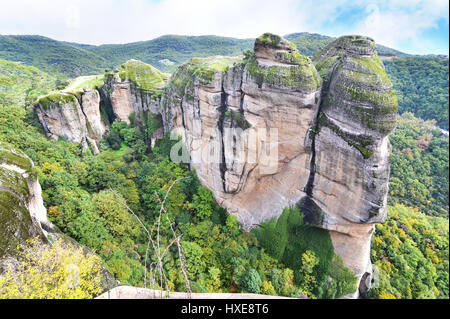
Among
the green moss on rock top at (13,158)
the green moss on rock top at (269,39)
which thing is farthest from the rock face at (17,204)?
the green moss on rock top at (269,39)

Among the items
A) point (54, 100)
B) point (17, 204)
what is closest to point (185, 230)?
point (17, 204)

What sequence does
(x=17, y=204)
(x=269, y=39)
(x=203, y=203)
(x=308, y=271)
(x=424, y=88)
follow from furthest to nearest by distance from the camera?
(x=424, y=88) → (x=203, y=203) → (x=308, y=271) → (x=269, y=39) → (x=17, y=204)

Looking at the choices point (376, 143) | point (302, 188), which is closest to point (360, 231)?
point (302, 188)

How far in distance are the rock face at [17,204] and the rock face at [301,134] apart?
1097cm

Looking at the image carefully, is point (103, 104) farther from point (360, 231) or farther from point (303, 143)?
point (360, 231)

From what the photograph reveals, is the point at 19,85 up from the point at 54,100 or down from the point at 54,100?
up

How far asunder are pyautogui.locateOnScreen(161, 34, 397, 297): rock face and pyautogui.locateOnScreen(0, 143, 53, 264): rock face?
11.0 meters

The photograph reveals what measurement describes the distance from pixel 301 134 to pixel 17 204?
15194 mm

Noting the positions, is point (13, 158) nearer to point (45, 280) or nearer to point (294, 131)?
point (45, 280)

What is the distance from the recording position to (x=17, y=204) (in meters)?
10.1

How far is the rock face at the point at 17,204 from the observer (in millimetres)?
8875

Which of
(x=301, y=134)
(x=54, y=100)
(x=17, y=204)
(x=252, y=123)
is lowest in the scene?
(x=17, y=204)

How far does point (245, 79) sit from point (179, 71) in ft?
29.0

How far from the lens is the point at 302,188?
16.1 m
